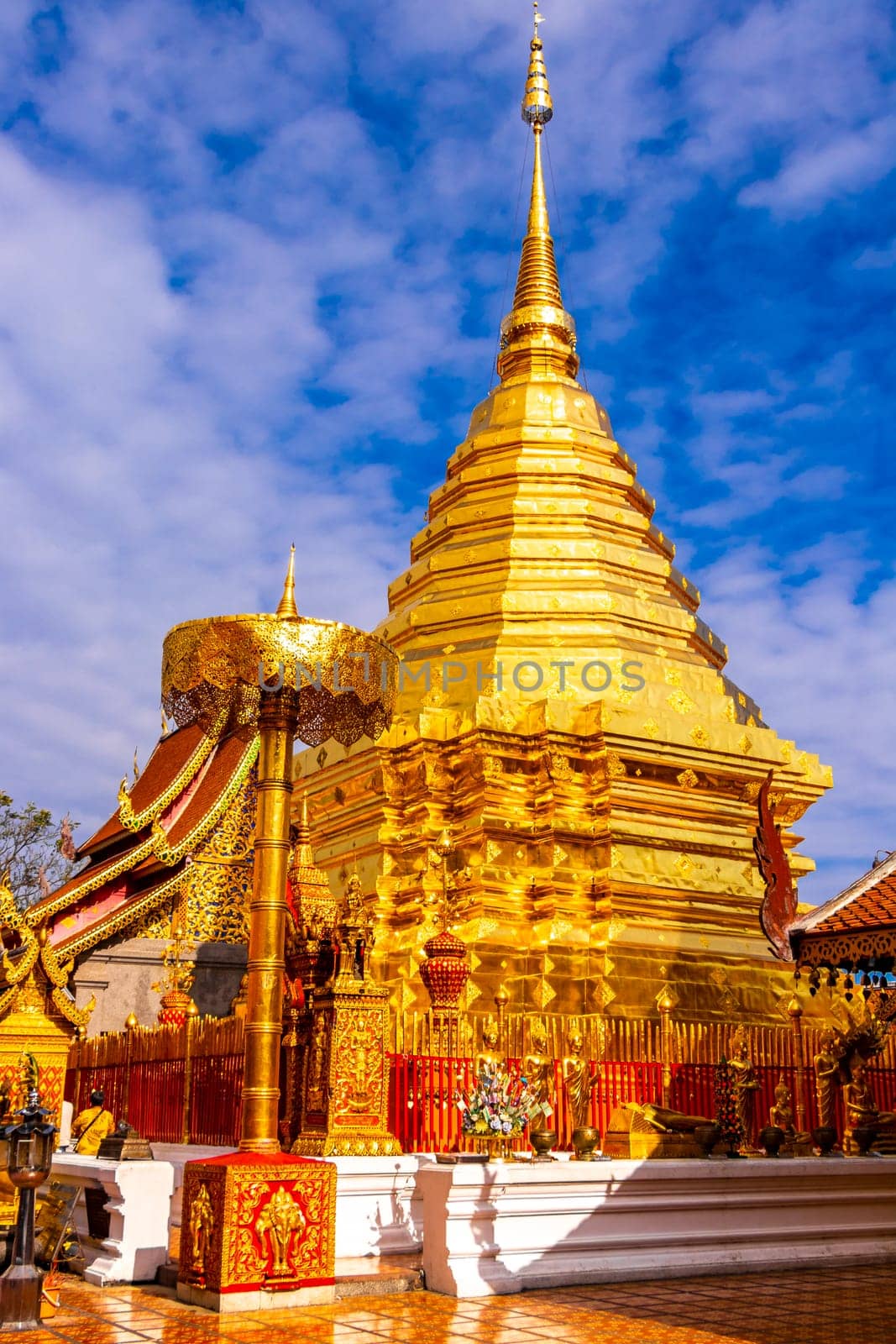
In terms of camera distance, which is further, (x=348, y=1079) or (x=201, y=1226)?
(x=348, y=1079)

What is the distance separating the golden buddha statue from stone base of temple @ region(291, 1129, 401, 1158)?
11.8 feet

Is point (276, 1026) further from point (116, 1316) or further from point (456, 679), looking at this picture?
point (456, 679)

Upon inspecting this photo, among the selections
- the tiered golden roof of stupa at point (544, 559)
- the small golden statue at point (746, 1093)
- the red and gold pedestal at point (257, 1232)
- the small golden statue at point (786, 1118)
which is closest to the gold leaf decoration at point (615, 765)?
the tiered golden roof of stupa at point (544, 559)

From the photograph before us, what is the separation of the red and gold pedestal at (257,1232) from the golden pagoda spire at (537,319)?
1632 centimetres

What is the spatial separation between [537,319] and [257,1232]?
17.9 metres

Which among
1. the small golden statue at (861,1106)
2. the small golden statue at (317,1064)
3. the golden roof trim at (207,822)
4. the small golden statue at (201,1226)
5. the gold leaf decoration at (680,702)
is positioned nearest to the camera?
the small golden statue at (201,1226)

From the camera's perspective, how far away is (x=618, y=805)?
15.7 metres

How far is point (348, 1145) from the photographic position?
793cm

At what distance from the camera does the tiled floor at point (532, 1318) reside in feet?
19.0

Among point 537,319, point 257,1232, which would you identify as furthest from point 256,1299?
point 537,319

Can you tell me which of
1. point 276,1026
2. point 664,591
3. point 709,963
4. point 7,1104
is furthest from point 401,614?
point 276,1026

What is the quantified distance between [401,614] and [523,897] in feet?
16.4
